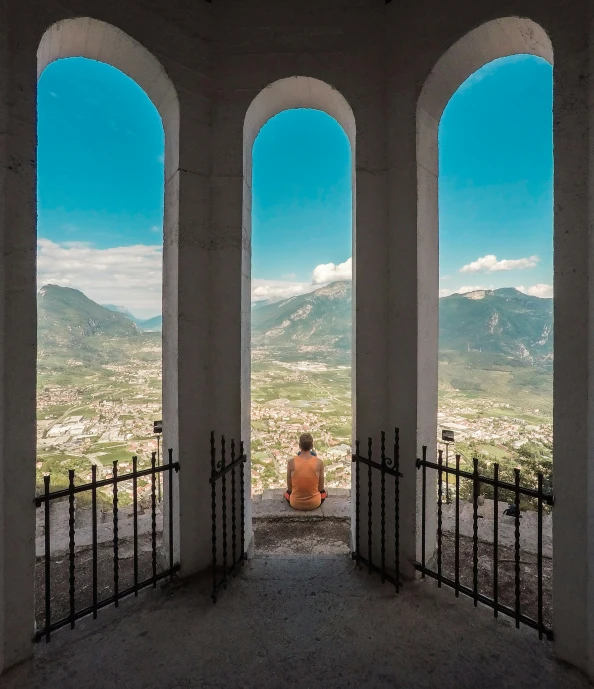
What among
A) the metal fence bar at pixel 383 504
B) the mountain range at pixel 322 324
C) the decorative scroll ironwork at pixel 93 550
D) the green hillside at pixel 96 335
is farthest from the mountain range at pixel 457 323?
the green hillside at pixel 96 335

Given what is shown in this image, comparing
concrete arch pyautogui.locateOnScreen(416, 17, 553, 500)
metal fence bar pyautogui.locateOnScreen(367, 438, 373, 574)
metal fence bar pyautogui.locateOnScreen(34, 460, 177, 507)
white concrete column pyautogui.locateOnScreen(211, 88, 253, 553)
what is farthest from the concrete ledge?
metal fence bar pyautogui.locateOnScreen(34, 460, 177, 507)

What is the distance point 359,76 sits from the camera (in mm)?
4055

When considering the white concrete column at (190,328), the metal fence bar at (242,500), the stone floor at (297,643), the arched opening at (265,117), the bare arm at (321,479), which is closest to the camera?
the stone floor at (297,643)

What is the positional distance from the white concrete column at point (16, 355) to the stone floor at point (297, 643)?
0.51 meters

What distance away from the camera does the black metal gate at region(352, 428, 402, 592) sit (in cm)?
367

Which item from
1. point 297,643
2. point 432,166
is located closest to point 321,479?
point 297,643

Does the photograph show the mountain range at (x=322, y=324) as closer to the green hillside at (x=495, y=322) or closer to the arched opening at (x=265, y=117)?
the green hillside at (x=495, y=322)

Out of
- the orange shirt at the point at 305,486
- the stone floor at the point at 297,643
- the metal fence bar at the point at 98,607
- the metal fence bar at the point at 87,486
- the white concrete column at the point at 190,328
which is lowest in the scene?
the stone floor at the point at 297,643

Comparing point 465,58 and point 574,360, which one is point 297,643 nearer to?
point 574,360

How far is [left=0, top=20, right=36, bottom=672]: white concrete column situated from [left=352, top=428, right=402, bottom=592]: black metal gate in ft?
9.90

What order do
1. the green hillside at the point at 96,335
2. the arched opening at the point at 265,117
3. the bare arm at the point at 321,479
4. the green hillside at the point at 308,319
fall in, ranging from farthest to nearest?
the green hillside at the point at 308,319 < the green hillside at the point at 96,335 < the bare arm at the point at 321,479 < the arched opening at the point at 265,117

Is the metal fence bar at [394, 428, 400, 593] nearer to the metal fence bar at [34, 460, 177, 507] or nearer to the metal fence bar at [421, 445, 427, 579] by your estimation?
the metal fence bar at [421, 445, 427, 579]

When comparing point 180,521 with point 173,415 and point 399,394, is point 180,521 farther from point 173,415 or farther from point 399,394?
point 399,394

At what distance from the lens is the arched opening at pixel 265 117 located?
13.6 feet
